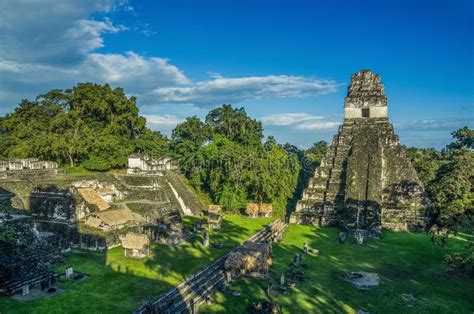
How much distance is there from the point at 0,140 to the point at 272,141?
25.4 m

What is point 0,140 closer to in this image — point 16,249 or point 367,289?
point 16,249

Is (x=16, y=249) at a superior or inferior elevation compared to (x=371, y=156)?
inferior

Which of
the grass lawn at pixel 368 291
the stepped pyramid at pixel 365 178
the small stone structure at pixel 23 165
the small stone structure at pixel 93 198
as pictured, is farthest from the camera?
the small stone structure at pixel 23 165

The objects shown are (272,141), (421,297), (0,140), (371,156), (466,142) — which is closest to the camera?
(421,297)

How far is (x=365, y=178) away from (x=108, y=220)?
690 inches

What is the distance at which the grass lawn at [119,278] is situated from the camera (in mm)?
12620

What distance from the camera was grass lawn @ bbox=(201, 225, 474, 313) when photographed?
13250mm

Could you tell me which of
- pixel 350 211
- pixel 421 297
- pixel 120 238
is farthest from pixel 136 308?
pixel 350 211

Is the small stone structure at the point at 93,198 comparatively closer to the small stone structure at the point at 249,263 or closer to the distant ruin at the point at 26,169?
the distant ruin at the point at 26,169

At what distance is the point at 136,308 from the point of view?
12.7 m

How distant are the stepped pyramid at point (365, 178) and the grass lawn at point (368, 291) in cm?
360

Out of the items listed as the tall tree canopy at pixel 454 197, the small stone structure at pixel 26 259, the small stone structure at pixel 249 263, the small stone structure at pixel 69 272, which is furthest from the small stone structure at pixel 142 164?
the tall tree canopy at pixel 454 197

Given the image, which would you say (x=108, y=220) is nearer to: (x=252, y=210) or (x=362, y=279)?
(x=362, y=279)

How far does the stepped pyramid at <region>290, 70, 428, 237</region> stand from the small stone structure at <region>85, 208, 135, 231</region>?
41.1ft
